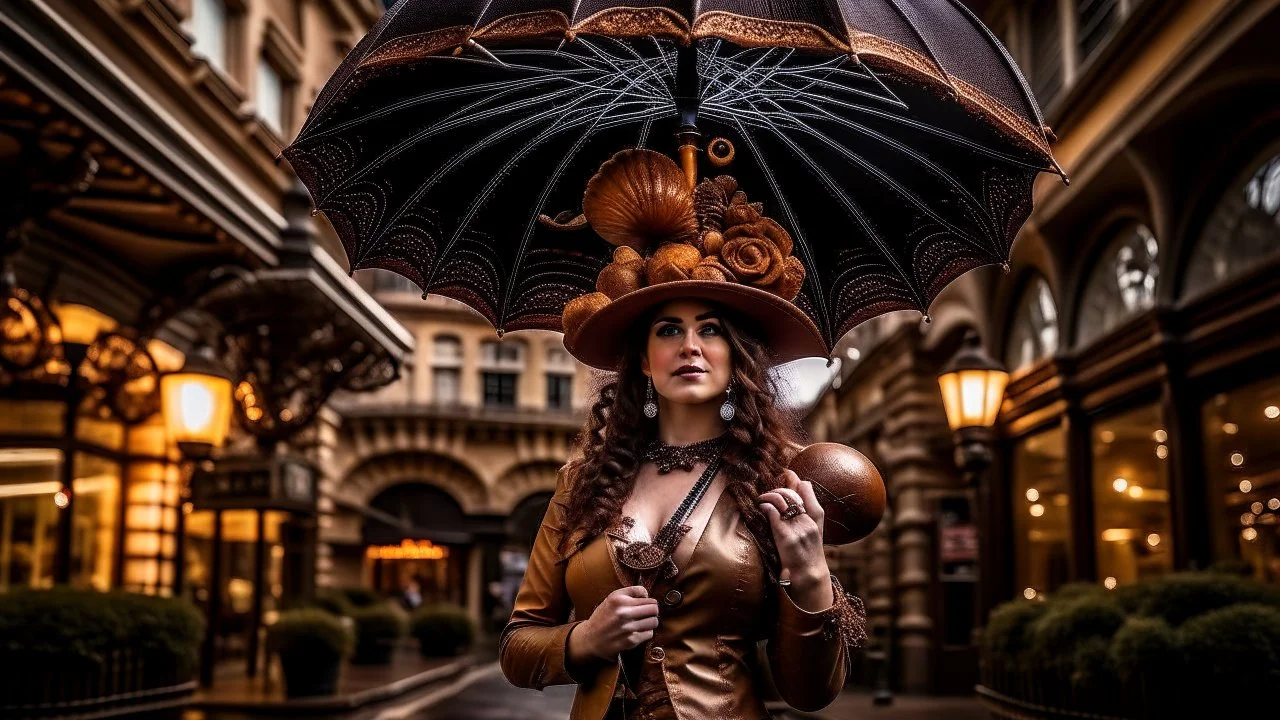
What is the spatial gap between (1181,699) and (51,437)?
1337 centimetres

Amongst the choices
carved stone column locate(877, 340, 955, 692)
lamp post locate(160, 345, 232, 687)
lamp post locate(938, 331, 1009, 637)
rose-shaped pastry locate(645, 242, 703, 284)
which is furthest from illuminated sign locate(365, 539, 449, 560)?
rose-shaped pastry locate(645, 242, 703, 284)

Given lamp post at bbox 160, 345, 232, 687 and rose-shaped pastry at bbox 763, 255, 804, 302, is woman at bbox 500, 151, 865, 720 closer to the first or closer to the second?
rose-shaped pastry at bbox 763, 255, 804, 302

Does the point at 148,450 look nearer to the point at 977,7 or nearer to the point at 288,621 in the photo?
the point at 288,621

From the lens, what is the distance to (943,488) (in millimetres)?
22391

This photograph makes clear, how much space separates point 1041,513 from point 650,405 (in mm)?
15079

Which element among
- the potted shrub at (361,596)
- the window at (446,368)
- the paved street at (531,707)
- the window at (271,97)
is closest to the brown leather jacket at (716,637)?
the paved street at (531,707)

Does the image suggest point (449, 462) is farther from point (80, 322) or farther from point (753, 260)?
point (753, 260)

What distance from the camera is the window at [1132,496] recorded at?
13648 mm

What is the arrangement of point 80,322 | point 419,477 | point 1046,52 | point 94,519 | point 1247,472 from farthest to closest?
point 419,477
point 94,519
point 1046,52
point 80,322
point 1247,472

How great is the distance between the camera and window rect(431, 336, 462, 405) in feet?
160

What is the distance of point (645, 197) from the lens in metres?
3.78

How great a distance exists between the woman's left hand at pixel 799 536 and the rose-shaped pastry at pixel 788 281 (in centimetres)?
63

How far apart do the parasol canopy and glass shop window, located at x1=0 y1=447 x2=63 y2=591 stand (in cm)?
1225

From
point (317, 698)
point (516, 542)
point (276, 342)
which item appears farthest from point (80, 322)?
point (516, 542)
